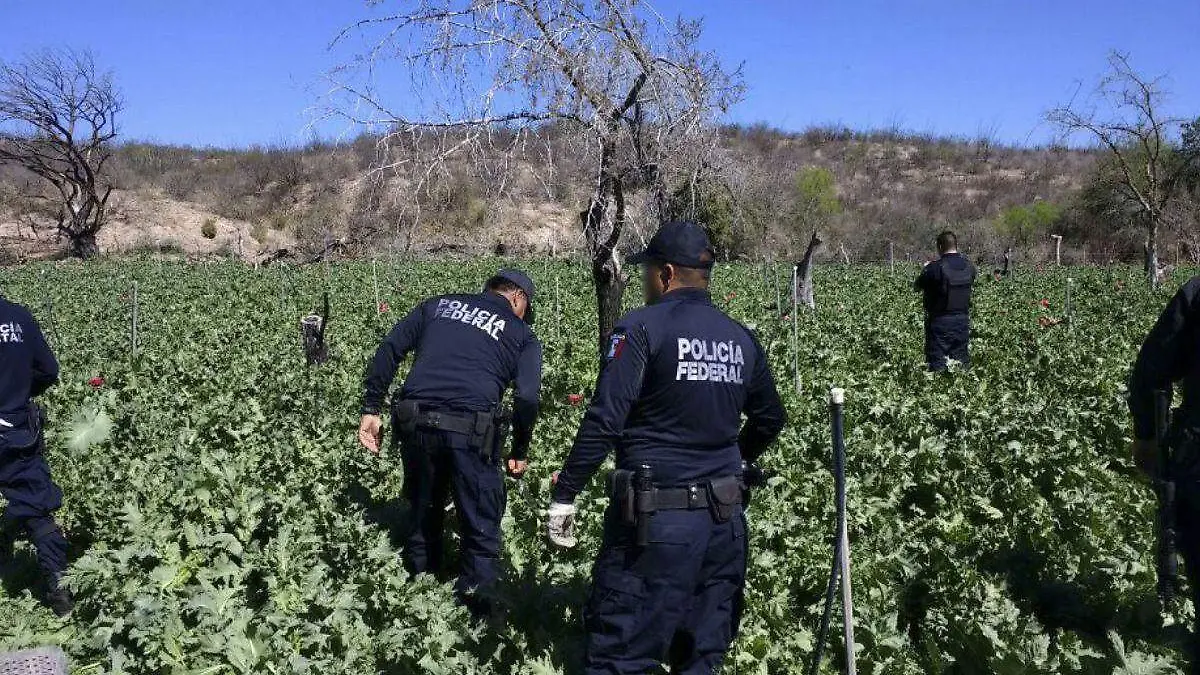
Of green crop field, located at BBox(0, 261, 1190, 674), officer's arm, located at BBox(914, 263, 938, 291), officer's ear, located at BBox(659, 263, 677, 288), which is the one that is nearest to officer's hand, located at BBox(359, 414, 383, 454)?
green crop field, located at BBox(0, 261, 1190, 674)

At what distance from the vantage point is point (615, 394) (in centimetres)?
350

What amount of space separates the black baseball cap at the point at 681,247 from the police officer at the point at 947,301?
262 inches

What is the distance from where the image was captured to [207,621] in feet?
14.2

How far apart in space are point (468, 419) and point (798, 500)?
235cm

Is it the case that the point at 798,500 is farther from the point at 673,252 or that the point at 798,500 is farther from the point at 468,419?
the point at 673,252

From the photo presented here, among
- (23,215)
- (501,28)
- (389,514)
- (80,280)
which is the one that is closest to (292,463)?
(389,514)

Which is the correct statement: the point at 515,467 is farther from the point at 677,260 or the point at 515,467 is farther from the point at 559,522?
the point at 677,260

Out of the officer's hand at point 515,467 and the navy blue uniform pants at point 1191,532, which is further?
the officer's hand at point 515,467

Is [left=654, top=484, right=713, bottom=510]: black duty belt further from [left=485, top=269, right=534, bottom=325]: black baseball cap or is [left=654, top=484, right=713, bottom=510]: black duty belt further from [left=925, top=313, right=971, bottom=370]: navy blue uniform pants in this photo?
[left=925, top=313, right=971, bottom=370]: navy blue uniform pants

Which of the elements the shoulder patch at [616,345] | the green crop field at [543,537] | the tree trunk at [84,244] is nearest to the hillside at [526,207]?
the tree trunk at [84,244]

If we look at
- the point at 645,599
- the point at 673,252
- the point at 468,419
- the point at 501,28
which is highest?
the point at 501,28

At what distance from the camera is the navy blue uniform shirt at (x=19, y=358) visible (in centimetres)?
539

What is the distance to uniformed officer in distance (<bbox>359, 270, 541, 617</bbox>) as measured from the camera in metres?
5.13

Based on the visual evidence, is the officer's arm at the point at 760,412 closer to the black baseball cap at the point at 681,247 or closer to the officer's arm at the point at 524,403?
the black baseball cap at the point at 681,247
